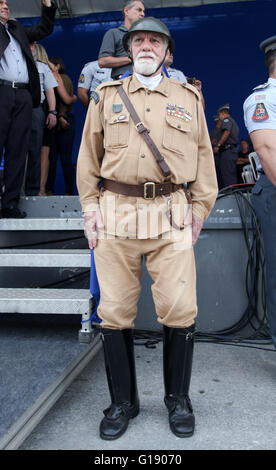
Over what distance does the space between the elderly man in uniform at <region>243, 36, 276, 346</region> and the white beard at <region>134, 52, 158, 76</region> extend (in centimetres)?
74

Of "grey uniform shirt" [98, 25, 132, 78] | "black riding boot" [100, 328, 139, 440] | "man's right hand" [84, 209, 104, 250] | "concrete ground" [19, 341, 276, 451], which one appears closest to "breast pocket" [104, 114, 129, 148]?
"man's right hand" [84, 209, 104, 250]

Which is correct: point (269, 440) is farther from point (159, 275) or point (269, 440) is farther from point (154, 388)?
point (159, 275)

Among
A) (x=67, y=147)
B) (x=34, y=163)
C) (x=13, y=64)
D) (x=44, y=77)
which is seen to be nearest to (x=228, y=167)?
(x=67, y=147)

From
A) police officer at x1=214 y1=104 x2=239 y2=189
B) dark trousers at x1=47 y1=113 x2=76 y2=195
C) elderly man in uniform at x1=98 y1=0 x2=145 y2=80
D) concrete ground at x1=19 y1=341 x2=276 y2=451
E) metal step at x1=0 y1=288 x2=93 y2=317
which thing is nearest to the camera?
concrete ground at x1=19 y1=341 x2=276 y2=451

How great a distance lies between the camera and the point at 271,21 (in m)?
7.63

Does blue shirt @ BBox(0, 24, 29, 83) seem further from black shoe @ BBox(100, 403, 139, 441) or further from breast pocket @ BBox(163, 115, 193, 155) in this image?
black shoe @ BBox(100, 403, 139, 441)

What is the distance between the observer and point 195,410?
1959mm

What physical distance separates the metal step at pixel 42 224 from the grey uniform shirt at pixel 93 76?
2187 mm

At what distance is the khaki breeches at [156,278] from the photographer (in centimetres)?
177

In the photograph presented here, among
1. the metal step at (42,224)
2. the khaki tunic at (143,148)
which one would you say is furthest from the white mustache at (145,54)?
the metal step at (42,224)

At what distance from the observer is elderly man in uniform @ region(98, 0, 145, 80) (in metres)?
3.33

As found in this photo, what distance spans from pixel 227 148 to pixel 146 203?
18.5ft

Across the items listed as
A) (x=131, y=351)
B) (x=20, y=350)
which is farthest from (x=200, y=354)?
(x=20, y=350)

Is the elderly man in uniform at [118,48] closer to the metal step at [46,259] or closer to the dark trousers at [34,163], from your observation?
the dark trousers at [34,163]
